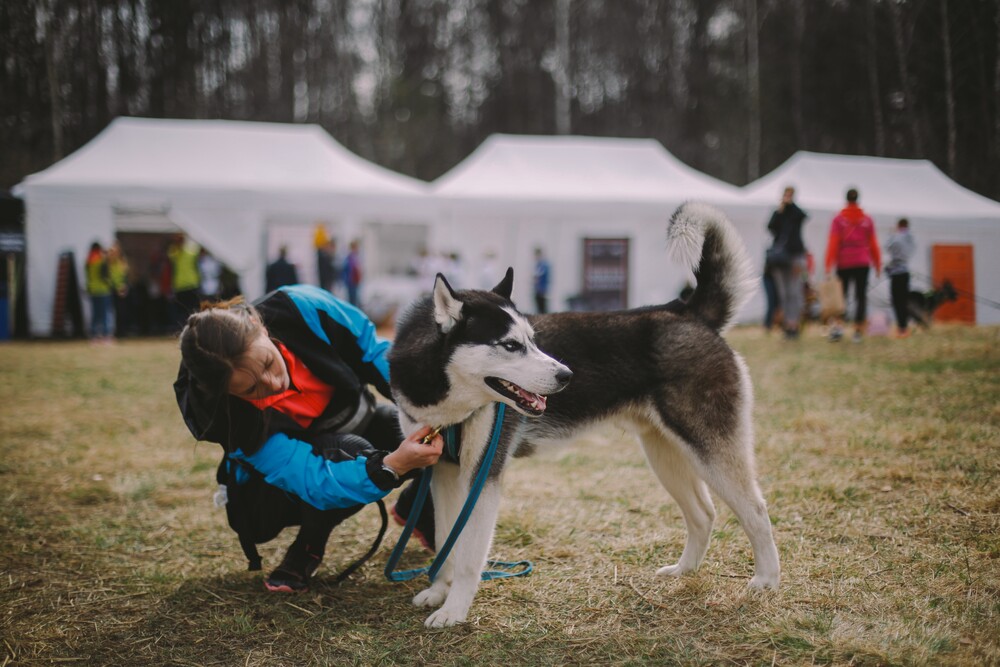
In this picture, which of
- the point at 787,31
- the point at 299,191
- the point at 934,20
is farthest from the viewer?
the point at 787,31

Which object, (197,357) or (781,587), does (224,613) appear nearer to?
(197,357)

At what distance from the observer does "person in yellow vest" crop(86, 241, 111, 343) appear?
1165 centimetres

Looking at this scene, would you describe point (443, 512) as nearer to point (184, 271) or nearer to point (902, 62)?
point (902, 62)

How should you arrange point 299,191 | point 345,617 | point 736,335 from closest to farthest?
point 345,617 < point 736,335 < point 299,191

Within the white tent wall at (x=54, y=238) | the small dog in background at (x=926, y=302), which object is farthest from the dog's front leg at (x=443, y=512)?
the white tent wall at (x=54, y=238)

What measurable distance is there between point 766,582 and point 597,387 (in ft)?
3.19

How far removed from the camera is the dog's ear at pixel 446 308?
2.36 meters

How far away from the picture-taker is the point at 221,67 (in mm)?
22828

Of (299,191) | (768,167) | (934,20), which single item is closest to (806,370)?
(934,20)

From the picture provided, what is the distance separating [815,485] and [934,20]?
3.68 metres

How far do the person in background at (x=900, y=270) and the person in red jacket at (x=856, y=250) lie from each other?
166 millimetres

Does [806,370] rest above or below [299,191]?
below

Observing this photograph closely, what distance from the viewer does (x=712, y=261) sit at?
8.93ft

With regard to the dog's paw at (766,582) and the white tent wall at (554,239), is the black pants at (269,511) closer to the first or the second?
the dog's paw at (766,582)
